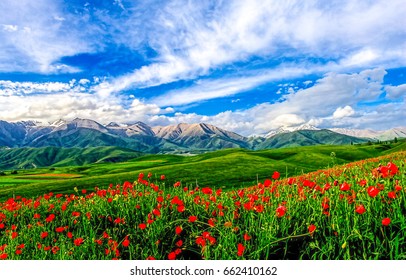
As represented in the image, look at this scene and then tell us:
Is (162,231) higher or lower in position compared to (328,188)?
lower

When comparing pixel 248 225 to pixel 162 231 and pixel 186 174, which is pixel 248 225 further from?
pixel 186 174

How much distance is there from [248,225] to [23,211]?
8094 mm

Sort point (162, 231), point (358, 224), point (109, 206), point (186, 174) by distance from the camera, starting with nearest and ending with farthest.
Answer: point (358, 224), point (162, 231), point (109, 206), point (186, 174)

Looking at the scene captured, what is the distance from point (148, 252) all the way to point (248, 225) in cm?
191

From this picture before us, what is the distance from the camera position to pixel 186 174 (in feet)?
192

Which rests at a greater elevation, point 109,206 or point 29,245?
point 109,206

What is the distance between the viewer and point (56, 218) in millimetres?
9398
